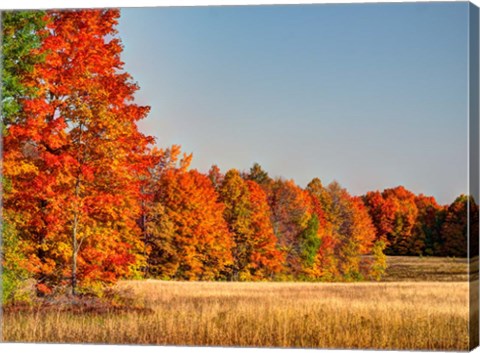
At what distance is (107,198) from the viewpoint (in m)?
22.2

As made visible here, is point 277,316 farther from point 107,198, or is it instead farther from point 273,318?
point 107,198

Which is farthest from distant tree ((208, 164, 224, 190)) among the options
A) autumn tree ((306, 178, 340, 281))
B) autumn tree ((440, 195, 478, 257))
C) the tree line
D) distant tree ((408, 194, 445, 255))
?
autumn tree ((440, 195, 478, 257))

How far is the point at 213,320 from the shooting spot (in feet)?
69.5

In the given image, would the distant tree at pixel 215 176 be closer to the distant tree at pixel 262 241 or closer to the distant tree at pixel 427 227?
the distant tree at pixel 262 241

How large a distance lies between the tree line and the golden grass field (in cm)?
38

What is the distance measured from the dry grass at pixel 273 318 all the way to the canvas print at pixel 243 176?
0.03m

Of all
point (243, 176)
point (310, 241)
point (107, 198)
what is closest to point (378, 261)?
point (310, 241)

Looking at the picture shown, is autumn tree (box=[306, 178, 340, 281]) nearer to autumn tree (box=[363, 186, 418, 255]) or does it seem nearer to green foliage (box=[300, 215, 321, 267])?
green foliage (box=[300, 215, 321, 267])

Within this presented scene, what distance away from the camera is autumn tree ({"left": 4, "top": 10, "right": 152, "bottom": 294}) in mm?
21969

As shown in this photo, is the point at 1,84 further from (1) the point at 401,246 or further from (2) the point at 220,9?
(1) the point at 401,246

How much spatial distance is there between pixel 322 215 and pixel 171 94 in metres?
3.39

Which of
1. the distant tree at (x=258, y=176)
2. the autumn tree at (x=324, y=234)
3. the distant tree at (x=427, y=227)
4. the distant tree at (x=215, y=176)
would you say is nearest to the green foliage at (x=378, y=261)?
the distant tree at (x=427, y=227)

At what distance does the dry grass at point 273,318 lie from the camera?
65.5 feet

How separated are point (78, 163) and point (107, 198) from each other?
82cm
